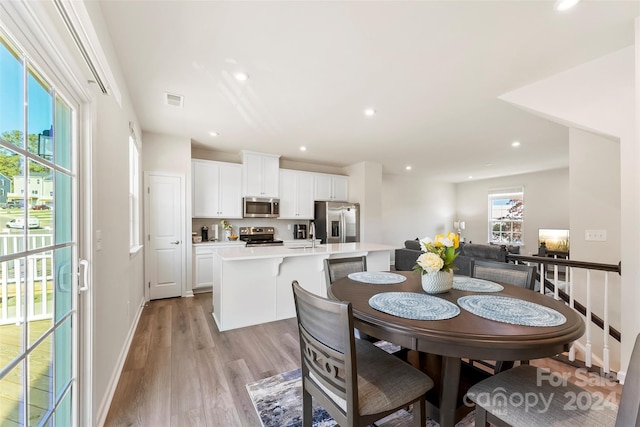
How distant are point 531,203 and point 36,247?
8992 mm

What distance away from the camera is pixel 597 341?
2889 millimetres

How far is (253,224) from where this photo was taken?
540 centimetres

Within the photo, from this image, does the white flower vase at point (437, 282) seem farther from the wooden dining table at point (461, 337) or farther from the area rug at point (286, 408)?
the area rug at point (286, 408)

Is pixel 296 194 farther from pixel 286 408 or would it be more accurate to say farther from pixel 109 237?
pixel 286 408

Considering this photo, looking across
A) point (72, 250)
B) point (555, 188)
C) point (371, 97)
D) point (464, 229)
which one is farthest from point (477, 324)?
point (464, 229)

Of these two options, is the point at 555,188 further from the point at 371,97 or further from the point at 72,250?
the point at 72,250

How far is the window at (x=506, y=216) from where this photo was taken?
7.24m

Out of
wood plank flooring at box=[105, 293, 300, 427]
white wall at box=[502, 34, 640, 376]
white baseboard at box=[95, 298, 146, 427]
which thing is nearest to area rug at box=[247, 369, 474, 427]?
wood plank flooring at box=[105, 293, 300, 427]

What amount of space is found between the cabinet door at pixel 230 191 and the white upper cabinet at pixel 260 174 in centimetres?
12

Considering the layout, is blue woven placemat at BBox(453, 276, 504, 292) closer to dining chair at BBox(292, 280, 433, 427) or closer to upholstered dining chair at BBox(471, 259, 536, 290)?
upholstered dining chair at BBox(471, 259, 536, 290)

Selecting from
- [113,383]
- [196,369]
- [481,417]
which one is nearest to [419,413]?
[481,417]

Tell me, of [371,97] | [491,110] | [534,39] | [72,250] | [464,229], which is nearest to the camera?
[72,250]

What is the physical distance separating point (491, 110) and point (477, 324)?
2.89 meters

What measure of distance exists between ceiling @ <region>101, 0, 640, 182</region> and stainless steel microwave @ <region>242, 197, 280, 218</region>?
1.48m
